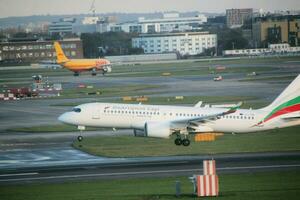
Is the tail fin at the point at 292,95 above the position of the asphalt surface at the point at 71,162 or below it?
above

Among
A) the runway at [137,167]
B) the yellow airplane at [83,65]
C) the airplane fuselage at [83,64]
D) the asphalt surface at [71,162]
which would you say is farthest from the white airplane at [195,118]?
the yellow airplane at [83,65]

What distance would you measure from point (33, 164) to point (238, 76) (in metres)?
105

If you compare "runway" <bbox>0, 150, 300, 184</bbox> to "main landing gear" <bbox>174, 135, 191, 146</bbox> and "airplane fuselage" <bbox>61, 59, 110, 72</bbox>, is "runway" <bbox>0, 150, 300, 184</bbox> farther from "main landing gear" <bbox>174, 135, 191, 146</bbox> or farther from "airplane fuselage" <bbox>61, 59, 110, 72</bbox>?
"airplane fuselage" <bbox>61, 59, 110, 72</bbox>

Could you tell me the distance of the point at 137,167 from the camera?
52094 millimetres

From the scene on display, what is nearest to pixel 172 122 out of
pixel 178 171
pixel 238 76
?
pixel 178 171

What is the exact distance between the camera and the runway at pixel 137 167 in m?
48.7

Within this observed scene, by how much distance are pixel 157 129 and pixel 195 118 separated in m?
3.10

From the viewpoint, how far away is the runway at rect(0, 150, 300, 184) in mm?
48688

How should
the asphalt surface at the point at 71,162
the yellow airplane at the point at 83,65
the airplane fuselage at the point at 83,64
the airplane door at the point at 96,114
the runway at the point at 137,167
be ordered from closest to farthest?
the runway at the point at 137,167
the asphalt surface at the point at 71,162
the airplane door at the point at 96,114
the airplane fuselage at the point at 83,64
the yellow airplane at the point at 83,65

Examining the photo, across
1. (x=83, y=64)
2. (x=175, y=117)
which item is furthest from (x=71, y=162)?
(x=83, y=64)

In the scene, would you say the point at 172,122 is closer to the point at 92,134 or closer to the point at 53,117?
the point at 92,134

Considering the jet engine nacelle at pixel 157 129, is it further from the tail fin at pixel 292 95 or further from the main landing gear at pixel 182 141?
the tail fin at pixel 292 95

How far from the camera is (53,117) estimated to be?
3543 inches

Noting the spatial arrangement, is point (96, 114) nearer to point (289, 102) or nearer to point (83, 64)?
point (289, 102)
